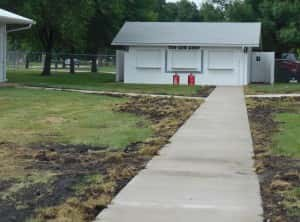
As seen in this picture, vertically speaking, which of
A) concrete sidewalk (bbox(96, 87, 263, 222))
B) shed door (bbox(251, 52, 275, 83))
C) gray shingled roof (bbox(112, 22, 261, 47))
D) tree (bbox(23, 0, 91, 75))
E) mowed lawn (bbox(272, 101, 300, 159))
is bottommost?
mowed lawn (bbox(272, 101, 300, 159))

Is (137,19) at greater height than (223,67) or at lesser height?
greater

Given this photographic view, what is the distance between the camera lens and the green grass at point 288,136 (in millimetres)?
11789

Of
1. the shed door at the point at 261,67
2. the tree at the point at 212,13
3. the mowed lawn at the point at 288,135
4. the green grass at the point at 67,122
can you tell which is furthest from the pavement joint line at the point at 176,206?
the tree at the point at 212,13

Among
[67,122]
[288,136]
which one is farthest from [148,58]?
[288,136]

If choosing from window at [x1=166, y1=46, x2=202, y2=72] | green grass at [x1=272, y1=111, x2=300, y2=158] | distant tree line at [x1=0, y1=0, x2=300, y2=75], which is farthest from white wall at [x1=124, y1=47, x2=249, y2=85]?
green grass at [x1=272, y1=111, x2=300, y2=158]

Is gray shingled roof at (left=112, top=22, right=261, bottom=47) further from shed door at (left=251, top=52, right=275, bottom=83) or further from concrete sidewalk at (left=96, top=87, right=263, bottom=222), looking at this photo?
concrete sidewalk at (left=96, top=87, right=263, bottom=222)

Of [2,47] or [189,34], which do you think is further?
[189,34]

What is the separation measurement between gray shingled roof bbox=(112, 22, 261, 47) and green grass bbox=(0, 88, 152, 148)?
1591 centimetres

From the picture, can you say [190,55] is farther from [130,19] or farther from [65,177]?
[65,177]

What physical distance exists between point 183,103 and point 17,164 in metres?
12.9

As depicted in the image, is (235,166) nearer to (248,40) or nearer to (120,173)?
(120,173)

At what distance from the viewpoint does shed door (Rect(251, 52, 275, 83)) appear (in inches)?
1660

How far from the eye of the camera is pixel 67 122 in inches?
640

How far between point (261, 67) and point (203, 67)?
203 inches
